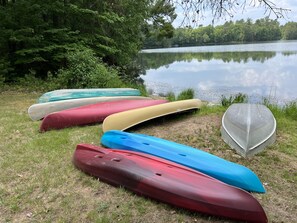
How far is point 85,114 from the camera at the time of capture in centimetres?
472

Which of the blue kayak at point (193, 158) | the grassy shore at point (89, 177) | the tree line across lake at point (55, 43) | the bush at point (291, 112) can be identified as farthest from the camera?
the tree line across lake at point (55, 43)

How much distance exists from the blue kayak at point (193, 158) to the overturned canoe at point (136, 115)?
1.58ft

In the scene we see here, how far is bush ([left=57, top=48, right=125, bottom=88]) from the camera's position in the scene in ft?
25.4

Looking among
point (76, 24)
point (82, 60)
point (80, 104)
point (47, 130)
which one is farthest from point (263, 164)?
point (76, 24)

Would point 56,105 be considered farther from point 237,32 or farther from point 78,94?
point 237,32

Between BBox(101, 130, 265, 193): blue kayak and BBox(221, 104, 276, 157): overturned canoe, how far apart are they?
24.0 inches

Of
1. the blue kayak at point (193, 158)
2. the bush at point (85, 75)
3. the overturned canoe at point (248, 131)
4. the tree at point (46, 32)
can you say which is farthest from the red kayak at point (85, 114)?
the tree at point (46, 32)

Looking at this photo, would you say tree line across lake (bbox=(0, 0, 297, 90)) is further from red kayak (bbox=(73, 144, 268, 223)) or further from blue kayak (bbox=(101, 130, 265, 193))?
red kayak (bbox=(73, 144, 268, 223))

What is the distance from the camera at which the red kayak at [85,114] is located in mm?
4359

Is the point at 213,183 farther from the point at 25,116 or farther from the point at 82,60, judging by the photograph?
the point at 82,60

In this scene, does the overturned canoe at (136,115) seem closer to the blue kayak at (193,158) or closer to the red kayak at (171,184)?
the blue kayak at (193,158)

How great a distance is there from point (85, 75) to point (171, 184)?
6.22m

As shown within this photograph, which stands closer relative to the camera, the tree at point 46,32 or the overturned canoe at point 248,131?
the overturned canoe at point 248,131

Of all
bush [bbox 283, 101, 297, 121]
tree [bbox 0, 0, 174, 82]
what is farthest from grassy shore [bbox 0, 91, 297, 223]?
tree [bbox 0, 0, 174, 82]
